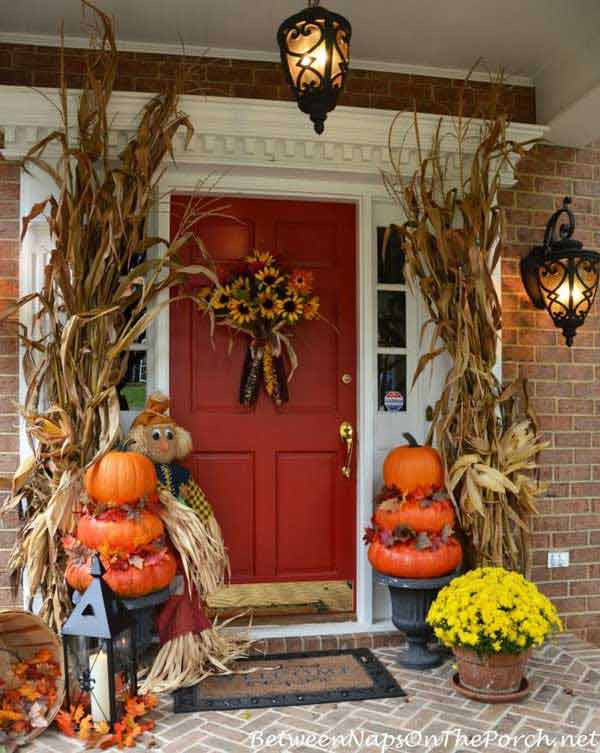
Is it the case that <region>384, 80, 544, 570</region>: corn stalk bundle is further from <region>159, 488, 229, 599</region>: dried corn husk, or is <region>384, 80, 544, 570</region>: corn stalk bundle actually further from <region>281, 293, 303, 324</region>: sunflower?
<region>159, 488, 229, 599</region>: dried corn husk

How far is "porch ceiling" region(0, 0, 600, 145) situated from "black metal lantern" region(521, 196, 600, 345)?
0.60 metres

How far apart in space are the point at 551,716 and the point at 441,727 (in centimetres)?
46

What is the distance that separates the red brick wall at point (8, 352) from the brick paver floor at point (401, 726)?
1.02 meters

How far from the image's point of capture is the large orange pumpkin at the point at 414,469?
355cm

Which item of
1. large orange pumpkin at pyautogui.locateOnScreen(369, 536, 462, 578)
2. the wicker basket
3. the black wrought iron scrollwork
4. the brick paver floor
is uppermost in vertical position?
the black wrought iron scrollwork

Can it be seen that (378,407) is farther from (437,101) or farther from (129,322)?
(437,101)

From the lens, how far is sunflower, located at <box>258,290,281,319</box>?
3.77 meters

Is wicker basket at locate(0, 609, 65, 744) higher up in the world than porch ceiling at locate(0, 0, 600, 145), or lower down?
lower down

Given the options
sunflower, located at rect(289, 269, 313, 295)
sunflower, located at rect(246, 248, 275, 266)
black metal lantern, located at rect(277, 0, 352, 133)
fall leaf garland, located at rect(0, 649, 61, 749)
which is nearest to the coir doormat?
fall leaf garland, located at rect(0, 649, 61, 749)

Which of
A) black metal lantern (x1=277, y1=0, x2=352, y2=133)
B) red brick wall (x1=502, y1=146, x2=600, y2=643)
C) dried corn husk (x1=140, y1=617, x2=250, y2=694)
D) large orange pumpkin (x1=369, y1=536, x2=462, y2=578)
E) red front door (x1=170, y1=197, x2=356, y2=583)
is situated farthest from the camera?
red brick wall (x1=502, y1=146, x2=600, y2=643)

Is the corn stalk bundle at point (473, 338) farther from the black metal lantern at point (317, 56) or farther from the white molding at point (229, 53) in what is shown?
the black metal lantern at point (317, 56)

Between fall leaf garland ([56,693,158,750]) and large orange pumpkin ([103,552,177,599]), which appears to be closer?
fall leaf garland ([56,693,158,750])

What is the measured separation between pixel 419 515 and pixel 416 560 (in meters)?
0.20

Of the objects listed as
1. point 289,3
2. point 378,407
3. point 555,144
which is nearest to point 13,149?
point 289,3
